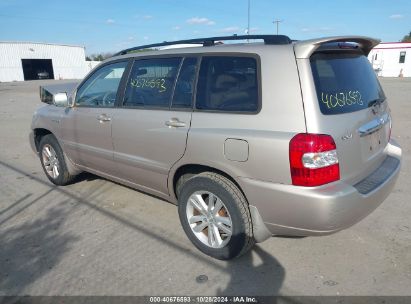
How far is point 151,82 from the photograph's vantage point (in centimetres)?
358

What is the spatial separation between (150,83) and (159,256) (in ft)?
5.55

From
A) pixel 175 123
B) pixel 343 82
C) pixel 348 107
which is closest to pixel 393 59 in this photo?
pixel 343 82

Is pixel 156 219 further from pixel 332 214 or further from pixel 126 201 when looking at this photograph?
pixel 332 214

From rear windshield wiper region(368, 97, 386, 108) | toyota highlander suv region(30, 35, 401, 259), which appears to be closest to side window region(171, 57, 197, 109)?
toyota highlander suv region(30, 35, 401, 259)

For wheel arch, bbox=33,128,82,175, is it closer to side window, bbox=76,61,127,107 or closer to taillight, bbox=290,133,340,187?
side window, bbox=76,61,127,107

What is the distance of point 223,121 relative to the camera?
2.88 m

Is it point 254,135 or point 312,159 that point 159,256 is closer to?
point 254,135

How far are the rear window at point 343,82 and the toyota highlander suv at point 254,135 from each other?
1 centimetres

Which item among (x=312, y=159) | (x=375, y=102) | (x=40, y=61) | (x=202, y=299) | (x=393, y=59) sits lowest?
(x=202, y=299)

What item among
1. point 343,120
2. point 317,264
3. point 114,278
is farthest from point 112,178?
point 343,120

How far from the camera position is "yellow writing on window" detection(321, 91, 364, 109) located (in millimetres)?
2597

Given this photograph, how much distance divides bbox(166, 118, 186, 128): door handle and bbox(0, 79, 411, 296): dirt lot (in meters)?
1.16

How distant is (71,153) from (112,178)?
84 centimetres

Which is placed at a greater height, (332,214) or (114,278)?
(332,214)
